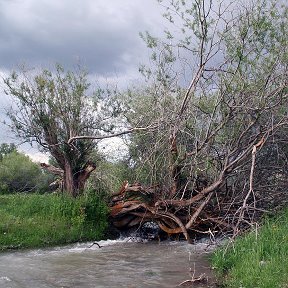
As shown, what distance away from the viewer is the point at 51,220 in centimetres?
1473

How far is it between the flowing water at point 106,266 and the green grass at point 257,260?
0.44 meters

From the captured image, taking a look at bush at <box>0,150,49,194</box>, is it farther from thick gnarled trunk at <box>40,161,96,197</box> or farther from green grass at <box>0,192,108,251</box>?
green grass at <box>0,192,108,251</box>

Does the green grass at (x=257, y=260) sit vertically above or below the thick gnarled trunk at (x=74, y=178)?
below

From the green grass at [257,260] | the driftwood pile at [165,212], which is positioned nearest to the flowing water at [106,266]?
the green grass at [257,260]

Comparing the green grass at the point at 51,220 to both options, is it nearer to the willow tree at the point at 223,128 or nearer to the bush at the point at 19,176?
the willow tree at the point at 223,128

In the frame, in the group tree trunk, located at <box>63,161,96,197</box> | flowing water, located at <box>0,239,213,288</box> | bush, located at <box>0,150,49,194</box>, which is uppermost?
bush, located at <box>0,150,49,194</box>

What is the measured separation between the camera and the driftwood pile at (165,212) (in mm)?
13335

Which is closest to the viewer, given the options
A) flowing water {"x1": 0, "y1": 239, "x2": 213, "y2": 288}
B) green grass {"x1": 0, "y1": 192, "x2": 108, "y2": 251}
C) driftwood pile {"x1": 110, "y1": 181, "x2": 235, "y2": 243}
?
flowing water {"x1": 0, "y1": 239, "x2": 213, "y2": 288}

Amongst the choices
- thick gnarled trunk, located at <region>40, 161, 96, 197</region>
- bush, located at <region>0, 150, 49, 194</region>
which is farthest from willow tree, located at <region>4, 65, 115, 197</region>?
bush, located at <region>0, 150, 49, 194</region>

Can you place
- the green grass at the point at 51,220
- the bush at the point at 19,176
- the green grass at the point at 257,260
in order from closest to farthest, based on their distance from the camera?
the green grass at the point at 257,260, the green grass at the point at 51,220, the bush at the point at 19,176

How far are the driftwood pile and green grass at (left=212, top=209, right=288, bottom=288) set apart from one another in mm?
2391

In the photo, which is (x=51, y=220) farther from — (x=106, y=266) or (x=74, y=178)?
(x=106, y=266)

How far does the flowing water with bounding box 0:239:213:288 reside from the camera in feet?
30.8

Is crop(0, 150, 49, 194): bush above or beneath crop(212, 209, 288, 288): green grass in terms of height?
above
